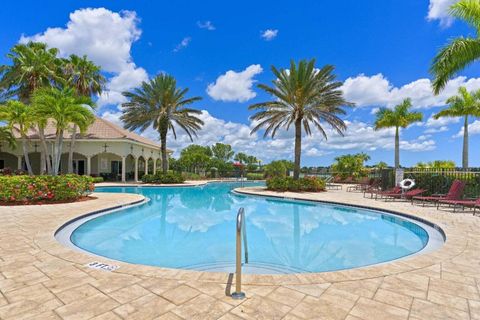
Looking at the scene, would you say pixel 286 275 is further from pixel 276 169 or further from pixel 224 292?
A: pixel 276 169

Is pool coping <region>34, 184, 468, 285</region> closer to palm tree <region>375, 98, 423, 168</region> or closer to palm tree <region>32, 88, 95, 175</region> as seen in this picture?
palm tree <region>32, 88, 95, 175</region>

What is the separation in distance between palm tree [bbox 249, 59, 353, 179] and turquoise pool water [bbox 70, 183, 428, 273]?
29.0 feet

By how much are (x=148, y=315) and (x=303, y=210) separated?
400 inches

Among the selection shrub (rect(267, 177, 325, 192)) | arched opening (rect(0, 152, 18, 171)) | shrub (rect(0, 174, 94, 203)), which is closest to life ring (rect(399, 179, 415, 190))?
shrub (rect(267, 177, 325, 192))

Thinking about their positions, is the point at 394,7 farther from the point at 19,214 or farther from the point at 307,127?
the point at 19,214

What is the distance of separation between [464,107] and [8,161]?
135 ft

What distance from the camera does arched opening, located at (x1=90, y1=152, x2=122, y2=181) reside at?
27156 mm

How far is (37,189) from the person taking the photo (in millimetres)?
10586

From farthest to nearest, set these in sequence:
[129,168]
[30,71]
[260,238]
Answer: [129,168] < [30,71] < [260,238]

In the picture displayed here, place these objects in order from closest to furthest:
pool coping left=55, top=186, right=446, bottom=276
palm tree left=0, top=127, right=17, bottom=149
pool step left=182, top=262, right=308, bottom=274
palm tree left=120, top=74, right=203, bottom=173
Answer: pool step left=182, top=262, right=308, bottom=274 → pool coping left=55, top=186, right=446, bottom=276 → palm tree left=0, top=127, right=17, bottom=149 → palm tree left=120, top=74, right=203, bottom=173

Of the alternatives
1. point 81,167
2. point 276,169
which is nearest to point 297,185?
point 276,169

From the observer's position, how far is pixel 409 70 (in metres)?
15.9

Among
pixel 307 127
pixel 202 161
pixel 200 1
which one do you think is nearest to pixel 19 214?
pixel 200 1

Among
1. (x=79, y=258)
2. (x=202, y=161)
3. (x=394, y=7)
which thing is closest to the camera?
(x=79, y=258)
